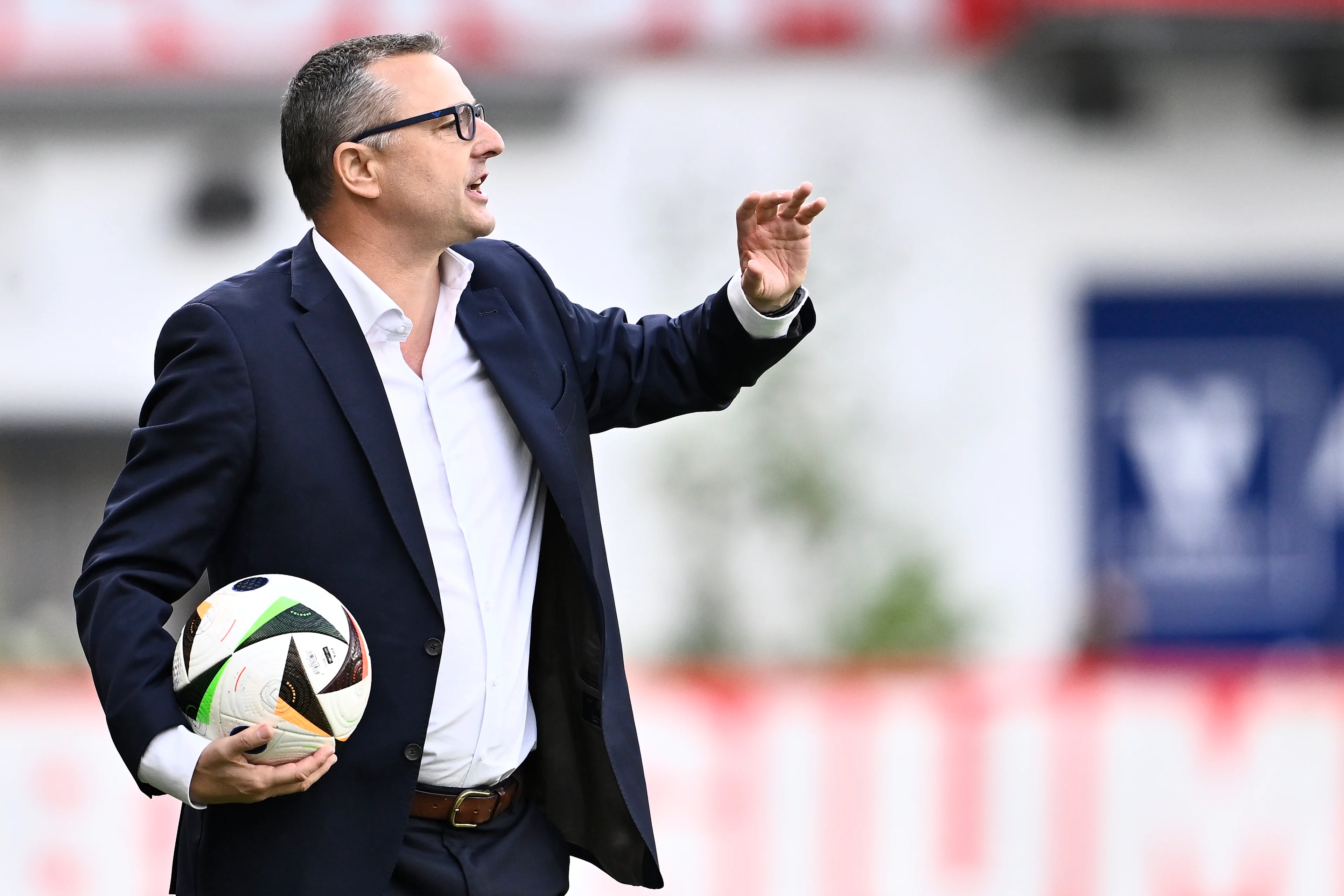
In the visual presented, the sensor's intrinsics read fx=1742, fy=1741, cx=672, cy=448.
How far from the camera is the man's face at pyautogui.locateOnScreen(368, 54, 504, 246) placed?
273 cm

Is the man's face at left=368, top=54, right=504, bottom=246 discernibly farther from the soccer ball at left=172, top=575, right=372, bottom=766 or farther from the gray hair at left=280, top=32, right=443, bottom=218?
the soccer ball at left=172, top=575, right=372, bottom=766

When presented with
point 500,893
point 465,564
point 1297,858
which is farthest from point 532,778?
point 1297,858

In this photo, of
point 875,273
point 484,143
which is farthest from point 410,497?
point 875,273

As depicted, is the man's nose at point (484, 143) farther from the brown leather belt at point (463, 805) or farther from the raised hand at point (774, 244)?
the brown leather belt at point (463, 805)

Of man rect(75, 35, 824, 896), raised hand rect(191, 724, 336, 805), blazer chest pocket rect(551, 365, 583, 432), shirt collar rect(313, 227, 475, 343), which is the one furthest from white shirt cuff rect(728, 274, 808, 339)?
raised hand rect(191, 724, 336, 805)

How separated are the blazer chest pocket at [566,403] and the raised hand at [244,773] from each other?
685mm

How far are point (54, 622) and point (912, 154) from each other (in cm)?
625

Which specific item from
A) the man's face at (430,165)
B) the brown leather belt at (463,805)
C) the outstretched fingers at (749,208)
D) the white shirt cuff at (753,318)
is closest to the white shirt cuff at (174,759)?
the brown leather belt at (463,805)

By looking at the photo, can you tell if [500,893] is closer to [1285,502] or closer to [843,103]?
[843,103]

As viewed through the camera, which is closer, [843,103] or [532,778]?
[532,778]

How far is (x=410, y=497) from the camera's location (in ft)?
8.49

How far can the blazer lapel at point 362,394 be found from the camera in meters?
2.57

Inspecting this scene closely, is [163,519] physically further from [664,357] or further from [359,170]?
[664,357]

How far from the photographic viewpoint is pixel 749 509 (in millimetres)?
10992
